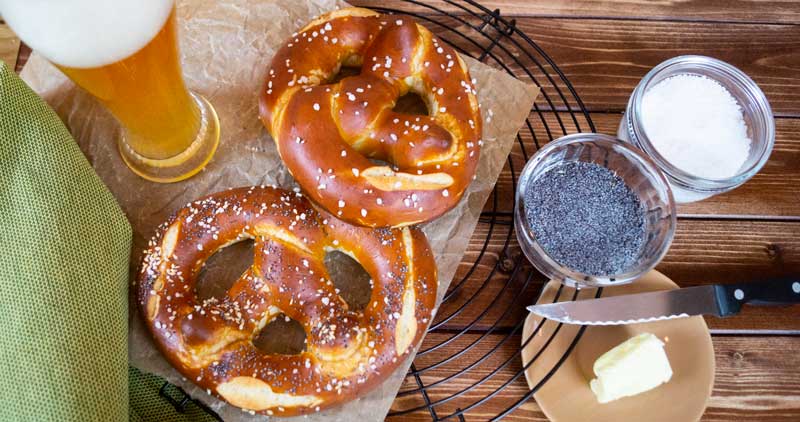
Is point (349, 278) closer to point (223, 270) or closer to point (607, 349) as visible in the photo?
point (223, 270)

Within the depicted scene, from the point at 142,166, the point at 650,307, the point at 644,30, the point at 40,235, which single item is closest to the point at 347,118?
the point at 142,166

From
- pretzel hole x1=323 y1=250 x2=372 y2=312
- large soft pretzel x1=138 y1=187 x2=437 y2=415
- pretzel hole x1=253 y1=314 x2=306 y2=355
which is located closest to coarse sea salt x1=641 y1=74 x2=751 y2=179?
large soft pretzel x1=138 y1=187 x2=437 y2=415

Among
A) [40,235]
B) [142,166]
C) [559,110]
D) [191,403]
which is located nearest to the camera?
[40,235]

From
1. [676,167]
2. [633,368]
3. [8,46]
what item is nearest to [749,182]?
[676,167]

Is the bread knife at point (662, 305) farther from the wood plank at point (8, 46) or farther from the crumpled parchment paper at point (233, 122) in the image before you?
the wood plank at point (8, 46)

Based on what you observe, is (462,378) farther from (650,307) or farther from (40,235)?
(40,235)

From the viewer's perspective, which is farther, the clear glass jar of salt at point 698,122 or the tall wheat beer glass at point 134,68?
the clear glass jar of salt at point 698,122

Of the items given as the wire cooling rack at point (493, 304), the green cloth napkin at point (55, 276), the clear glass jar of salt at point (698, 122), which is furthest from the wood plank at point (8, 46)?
the clear glass jar of salt at point (698, 122)
